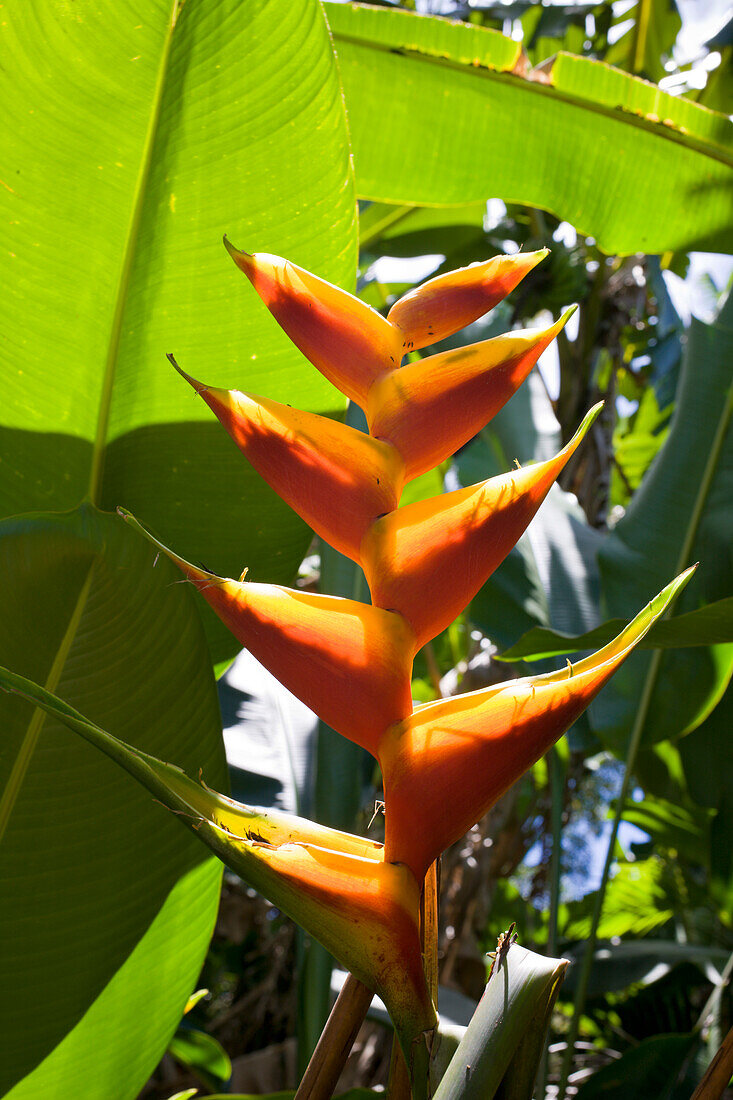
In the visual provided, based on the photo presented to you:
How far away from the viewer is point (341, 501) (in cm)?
30

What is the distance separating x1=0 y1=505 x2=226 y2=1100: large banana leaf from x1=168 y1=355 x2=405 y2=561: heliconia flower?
136mm

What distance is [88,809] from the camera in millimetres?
435

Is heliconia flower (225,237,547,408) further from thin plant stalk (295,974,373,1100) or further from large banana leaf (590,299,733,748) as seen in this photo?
large banana leaf (590,299,733,748)

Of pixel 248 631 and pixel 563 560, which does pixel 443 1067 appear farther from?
pixel 563 560

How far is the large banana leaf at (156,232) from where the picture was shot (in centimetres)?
49

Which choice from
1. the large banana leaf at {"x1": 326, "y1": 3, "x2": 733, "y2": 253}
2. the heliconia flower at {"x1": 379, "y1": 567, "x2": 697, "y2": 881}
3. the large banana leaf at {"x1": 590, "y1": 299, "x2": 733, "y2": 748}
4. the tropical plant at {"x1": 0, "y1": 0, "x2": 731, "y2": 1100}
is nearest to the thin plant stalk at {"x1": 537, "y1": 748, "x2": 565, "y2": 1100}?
the large banana leaf at {"x1": 590, "y1": 299, "x2": 733, "y2": 748}

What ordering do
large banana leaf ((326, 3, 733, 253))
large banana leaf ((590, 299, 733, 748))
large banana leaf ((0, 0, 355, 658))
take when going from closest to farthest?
1. large banana leaf ((0, 0, 355, 658))
2. large banana leaf ((326, 3, 733, 253))
3. large banana leaf ((590, 299, 733, 748))

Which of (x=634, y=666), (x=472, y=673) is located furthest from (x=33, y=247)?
(x=472, y=673)

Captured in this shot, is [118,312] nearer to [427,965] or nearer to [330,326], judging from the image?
[330,326]

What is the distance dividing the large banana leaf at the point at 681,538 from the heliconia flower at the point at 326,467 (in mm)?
793

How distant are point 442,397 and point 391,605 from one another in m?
0.09

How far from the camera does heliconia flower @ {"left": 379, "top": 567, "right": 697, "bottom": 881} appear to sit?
25cm

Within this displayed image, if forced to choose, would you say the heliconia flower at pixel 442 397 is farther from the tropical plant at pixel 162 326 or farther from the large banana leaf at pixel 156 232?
the large banana leaf at pixel 156 232

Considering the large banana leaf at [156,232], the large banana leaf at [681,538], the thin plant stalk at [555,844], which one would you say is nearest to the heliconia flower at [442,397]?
the large banana leaf at [156,232]
